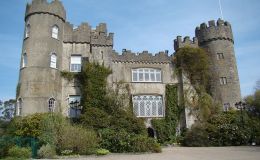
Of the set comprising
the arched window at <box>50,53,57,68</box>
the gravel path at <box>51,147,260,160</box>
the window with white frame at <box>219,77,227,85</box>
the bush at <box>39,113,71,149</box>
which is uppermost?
the arched window at <box>50,53,57,68</box>

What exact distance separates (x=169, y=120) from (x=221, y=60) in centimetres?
1065

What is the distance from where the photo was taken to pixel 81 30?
103ft

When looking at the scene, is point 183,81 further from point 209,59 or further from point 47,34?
point 47,34

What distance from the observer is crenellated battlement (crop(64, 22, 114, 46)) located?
101 feet

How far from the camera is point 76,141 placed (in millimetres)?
18828

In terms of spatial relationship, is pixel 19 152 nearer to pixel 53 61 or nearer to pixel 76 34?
pixel 53 61

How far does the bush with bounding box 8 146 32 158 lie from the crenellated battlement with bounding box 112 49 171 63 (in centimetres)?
1598

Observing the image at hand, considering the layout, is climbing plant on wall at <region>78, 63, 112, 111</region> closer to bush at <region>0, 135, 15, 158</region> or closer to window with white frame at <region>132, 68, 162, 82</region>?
window with white frame at <region>132, 68, 162, 82</region>

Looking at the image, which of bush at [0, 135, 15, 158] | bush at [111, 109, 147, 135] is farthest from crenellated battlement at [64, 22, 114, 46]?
bush at [0, 135, 15, 158]

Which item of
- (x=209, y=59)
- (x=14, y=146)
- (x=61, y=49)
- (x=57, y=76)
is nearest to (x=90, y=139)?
(x=14, y=146)

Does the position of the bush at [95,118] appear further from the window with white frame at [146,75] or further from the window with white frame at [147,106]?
the window with white frame at [146,75]

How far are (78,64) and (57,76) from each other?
2881 mm

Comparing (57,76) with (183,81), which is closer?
(57,76)

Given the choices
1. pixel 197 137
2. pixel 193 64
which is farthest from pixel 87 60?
pixel 197 137
